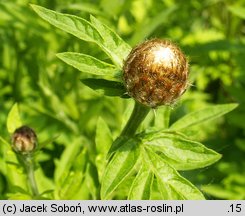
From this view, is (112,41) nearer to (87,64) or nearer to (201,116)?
(87,64)

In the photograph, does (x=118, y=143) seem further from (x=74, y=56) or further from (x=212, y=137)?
(x=212, y=137)

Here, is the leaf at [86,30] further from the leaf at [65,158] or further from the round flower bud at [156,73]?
the leaf at [65,158]

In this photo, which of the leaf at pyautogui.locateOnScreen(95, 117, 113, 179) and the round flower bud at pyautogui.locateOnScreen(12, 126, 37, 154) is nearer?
the round flower bud at pyautogui.locateOnScreen(12, 126, 37, 154)

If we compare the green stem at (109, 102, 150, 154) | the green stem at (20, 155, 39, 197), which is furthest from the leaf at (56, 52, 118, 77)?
the green stem at (20, 155, 39, 197)

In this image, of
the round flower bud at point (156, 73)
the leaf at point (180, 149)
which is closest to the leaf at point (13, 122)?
the leaf at point (180, 149)

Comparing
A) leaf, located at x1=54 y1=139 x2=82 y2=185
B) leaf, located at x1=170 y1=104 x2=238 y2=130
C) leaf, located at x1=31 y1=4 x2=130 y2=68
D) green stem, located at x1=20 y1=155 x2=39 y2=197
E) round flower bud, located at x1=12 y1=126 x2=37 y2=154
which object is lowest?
green stem, located at x1=20 y1=155 x2=39 y2=197

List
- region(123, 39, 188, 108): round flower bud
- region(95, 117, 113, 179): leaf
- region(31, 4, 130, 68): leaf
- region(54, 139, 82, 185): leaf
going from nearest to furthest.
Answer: region(123, 39, 188, 108): round flower bud, region(31, 4, 130, 68): leaf, region(95, 117, 113, 179): leaf, region(54, 139, 82, 185): leaf

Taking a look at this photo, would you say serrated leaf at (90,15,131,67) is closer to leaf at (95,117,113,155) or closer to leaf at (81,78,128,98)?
leaf at (81,78,128,98)
